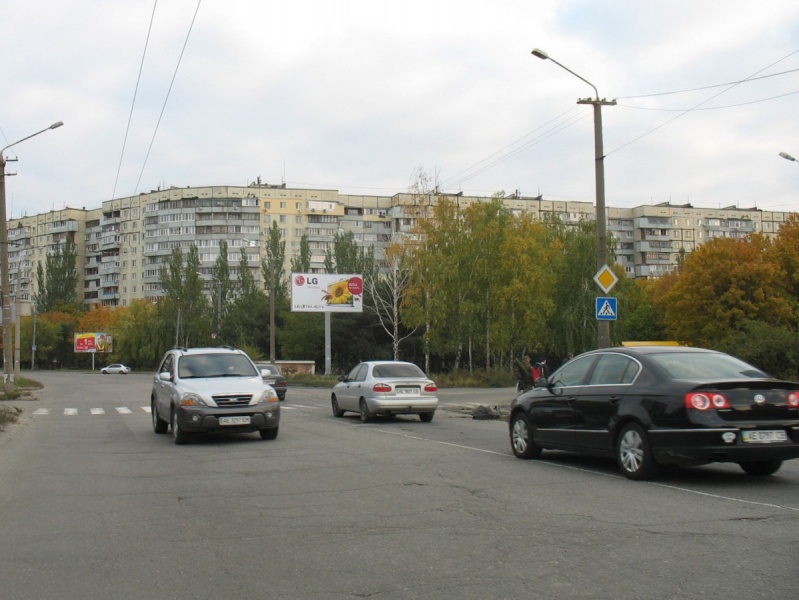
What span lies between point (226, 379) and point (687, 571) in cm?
1095

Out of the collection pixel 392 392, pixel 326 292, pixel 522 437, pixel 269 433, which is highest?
pixel 326 292

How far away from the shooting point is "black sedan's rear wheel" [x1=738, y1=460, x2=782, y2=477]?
9.91m

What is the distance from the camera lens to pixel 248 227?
363 feet

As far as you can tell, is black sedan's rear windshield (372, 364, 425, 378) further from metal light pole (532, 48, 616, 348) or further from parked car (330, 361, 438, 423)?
metal light pole (532, 48, 616, 348)

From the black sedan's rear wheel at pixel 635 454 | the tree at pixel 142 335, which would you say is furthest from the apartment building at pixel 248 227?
the black sedan's rear wheel at pixel 635 454

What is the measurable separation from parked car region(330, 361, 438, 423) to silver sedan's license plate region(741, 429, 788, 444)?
10.7 metres

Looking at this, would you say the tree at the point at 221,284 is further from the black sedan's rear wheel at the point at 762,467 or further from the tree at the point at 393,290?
the black sedan's rear wheel at the point at 762,467

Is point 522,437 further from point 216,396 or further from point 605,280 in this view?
point 605,280

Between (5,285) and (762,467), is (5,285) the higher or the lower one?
the higher one

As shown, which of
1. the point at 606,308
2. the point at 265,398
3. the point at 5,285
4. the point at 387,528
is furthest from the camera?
the point at 5,285

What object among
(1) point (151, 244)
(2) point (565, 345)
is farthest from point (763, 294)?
(1) point (151, 244)

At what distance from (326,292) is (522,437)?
4175cm

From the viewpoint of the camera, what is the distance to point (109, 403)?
105 ft

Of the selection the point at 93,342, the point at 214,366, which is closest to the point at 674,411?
the point at 214,366
